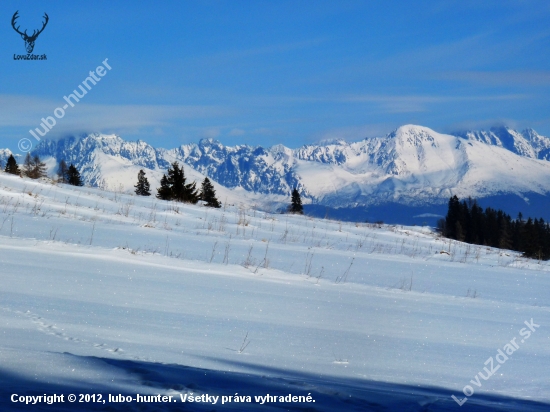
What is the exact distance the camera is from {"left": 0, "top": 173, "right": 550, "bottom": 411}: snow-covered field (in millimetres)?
3033

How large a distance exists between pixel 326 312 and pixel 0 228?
6112 mm

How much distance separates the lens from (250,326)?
502 cm

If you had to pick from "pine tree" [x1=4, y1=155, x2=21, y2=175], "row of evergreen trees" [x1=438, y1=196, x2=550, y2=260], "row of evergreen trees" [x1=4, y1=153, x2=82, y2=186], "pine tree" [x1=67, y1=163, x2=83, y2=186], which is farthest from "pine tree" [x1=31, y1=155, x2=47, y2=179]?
"row of evergreen trees" [x1=438, y1=196, x2=550, y2=260]

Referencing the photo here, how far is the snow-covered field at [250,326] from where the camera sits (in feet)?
9.95

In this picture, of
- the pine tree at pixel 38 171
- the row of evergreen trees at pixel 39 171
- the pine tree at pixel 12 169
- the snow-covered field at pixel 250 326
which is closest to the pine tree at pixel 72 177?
the row of evergreen trees at pixel 39 171

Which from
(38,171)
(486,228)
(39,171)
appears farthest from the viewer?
(486,228)

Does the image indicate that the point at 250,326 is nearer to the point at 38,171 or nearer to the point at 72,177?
the point at 38,171

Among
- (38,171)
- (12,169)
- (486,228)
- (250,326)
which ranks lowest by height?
(250,326)

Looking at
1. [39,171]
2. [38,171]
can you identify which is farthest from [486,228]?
[38,171]

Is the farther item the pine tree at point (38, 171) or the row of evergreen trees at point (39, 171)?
the row of evergreen trees at point (39, 171)

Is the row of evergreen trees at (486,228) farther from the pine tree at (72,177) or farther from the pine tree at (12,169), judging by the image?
the pine tree at (12,169)

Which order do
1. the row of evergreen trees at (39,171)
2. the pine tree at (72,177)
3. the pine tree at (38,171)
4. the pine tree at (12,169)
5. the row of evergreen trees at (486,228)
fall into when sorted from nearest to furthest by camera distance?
the pine tree at (38,171), the row of evergreen trees at (39,171), the pine tree at (12,169), the pine tree at (72,177), the row of evergreen trees at (486,228)

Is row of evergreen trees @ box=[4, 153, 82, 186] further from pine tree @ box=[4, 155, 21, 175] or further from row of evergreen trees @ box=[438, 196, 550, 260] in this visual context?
row of evergreen trees @ box=[438, 196, 550, 260]

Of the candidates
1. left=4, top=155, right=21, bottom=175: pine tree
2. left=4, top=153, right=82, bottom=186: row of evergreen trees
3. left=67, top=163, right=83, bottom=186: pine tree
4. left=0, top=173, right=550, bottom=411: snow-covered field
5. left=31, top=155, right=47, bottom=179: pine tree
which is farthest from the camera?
left=67, top=163, right=83, bottom=186: pine tree
